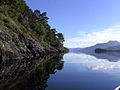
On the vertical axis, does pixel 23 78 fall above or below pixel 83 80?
above

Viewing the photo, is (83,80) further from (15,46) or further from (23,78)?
(15,46)

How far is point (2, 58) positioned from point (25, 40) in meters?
30.7

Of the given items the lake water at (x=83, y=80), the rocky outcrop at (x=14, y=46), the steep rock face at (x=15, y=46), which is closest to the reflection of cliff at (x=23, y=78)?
the lake water at (x=83, y=80)

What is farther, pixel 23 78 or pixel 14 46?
pixel 14 46

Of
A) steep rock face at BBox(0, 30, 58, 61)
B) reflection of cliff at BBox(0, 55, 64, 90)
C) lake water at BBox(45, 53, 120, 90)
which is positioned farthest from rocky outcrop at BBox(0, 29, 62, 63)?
lake water at BBox(45, 53, 120, 90)

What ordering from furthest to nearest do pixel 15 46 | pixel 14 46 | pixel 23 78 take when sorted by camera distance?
pixel 15 46 < pixel 14 46 < pixel 23 78

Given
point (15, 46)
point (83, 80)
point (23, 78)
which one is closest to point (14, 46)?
point (15, 46)

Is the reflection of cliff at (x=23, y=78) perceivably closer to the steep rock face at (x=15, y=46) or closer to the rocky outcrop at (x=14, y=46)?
the rocky outcrop at (x=14, y=46)

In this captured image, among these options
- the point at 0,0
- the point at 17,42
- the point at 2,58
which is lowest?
the point at 2,58

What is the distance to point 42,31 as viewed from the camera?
545ft

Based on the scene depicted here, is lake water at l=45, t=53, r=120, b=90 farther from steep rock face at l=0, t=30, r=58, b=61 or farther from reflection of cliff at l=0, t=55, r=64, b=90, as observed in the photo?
steep rock face at l=0, t=30, r=58, b=61

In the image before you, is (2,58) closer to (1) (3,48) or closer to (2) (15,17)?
(1) (3,48)

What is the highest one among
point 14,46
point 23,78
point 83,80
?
point 14,46

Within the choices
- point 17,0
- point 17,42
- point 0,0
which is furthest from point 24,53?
point 17,0
